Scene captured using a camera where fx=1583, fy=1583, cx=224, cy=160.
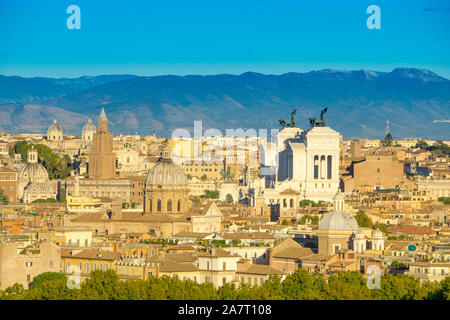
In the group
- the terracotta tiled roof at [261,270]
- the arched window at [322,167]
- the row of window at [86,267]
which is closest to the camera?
the terracotta tiled roof at [261,270]

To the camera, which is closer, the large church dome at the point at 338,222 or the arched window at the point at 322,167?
the large church dome at the point at 338,222

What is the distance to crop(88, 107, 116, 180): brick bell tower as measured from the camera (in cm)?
13788

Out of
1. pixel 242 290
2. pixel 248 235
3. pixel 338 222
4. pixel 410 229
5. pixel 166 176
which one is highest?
pixel 166 176

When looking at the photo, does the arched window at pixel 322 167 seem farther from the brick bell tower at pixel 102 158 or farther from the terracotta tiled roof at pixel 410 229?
the terracotta tiled roof at pixel 410 229

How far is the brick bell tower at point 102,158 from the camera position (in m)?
138

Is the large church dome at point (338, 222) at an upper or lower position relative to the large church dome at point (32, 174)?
lower

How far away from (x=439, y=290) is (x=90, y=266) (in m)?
19.2

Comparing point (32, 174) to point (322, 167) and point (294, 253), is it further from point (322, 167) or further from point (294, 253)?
point (294, 253)

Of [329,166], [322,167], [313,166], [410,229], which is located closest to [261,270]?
[410,229]

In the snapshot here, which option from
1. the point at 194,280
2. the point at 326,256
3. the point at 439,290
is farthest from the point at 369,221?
the point at 439,290

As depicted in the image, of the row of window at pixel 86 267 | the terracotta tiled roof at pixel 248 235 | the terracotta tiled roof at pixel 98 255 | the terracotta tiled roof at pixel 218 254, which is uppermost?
the terracotta tiled roof at pixel 248 235

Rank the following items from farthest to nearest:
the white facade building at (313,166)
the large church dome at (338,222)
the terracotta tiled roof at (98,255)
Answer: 1. the white facade building at (313,166)
2. the large church dome at (338,222)
3. the terracotta tiled roof at (98,255)

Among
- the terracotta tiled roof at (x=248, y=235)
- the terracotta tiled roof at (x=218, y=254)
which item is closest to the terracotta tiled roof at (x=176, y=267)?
the terracotta tiled roof at (x=218, y=254)

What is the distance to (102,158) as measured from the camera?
139750mm
